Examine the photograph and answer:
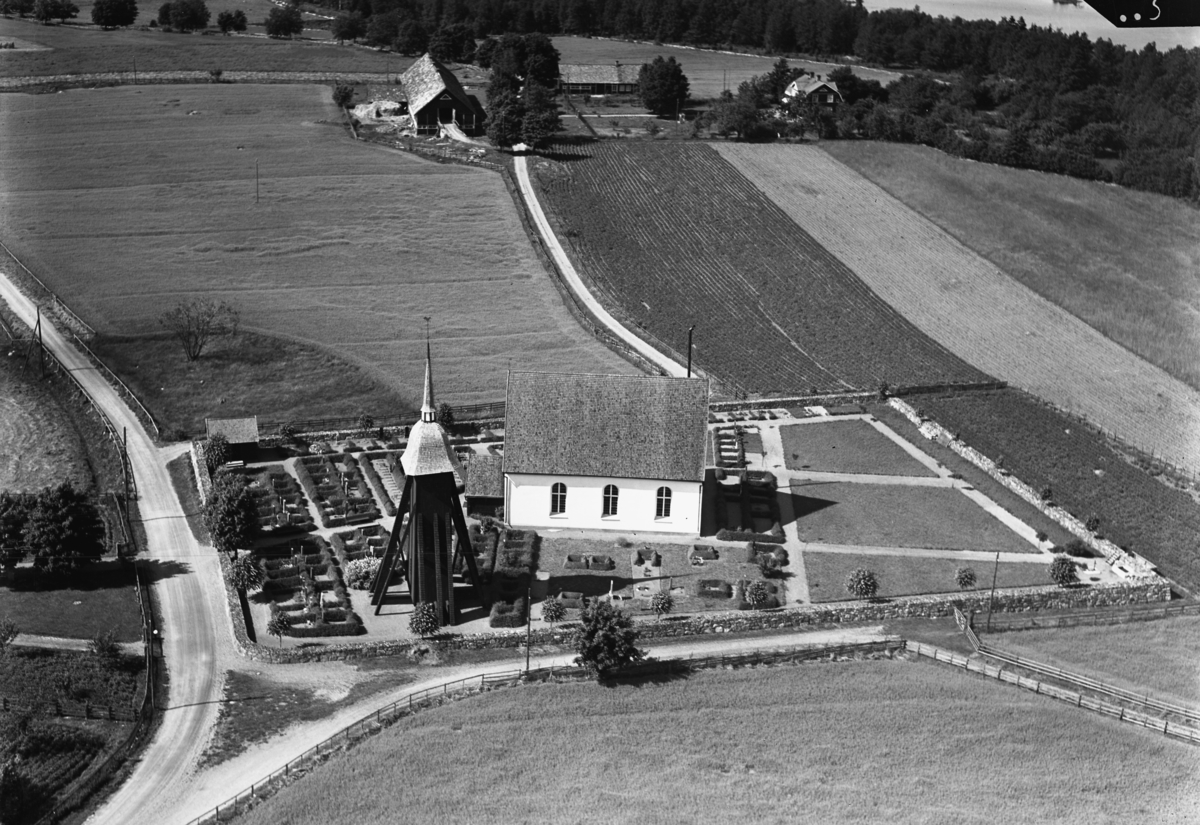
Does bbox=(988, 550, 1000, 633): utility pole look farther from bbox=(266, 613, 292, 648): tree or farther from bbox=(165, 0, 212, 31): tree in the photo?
bbox=(165, 0, 212, 31): tree

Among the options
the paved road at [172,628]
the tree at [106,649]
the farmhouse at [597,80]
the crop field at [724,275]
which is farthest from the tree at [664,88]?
the tree at [106,649]

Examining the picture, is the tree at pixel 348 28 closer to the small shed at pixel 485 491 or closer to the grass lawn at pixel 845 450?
the grass lawn at pixel 845 450

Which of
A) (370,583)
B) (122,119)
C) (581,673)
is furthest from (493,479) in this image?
(122,119)

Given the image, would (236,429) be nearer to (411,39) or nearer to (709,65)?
(411,39)

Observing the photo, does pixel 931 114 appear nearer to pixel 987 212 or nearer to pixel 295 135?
pixel 987 212

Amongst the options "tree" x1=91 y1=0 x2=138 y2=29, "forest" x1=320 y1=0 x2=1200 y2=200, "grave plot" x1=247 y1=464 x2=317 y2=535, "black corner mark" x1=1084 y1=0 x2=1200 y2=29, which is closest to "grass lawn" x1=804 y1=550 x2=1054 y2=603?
"grave plot" x1=247 y1=464 x2=317 y2=535
